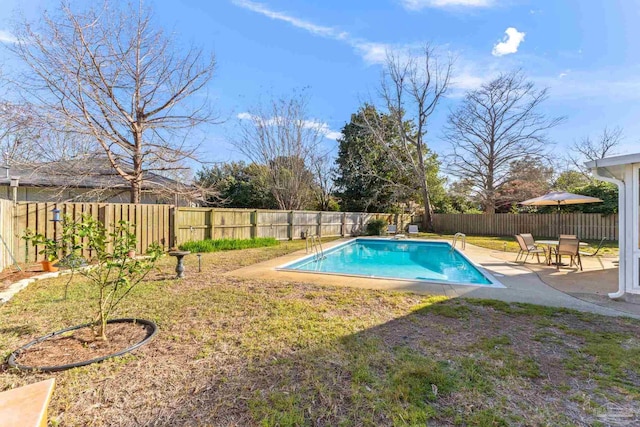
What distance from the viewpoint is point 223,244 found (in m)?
10.5

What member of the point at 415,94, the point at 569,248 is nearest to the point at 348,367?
the point at 569,248

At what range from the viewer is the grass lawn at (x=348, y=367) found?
198 cm

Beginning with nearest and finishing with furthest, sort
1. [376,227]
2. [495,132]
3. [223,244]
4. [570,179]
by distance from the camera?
[223,244] < [376,227] < [495,132] < [570,179]

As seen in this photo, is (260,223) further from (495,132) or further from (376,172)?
(495,132)

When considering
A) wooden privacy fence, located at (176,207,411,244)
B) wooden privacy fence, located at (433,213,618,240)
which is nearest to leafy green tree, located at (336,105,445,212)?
wooden privacy fence, located at (176,207,411,244)

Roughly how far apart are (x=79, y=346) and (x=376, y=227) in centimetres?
1593

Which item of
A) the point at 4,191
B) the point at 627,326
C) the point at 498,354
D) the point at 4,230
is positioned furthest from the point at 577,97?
the point at 4,191

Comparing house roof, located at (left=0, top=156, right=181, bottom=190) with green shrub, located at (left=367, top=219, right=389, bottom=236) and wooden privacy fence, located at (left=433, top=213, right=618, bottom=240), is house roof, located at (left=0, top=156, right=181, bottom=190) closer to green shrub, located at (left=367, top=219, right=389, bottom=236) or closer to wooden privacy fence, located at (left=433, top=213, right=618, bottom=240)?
green shrub, located at (left=367, top=219, right=389, bottom=236)

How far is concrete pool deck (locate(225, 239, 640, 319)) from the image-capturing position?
4461 millimetres

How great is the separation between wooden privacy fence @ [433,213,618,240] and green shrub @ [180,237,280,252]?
42.8 ft

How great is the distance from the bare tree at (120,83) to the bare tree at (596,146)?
27.5 metres

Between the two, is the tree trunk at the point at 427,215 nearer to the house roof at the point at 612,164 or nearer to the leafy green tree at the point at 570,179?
the leafy green tree at the point at 570,179

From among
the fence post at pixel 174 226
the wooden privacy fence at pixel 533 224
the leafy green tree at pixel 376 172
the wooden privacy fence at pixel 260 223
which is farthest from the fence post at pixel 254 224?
the wooden privacy fence at pixel 533 224

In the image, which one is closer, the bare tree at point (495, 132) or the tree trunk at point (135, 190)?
the tree trunk at point (135, 190)
